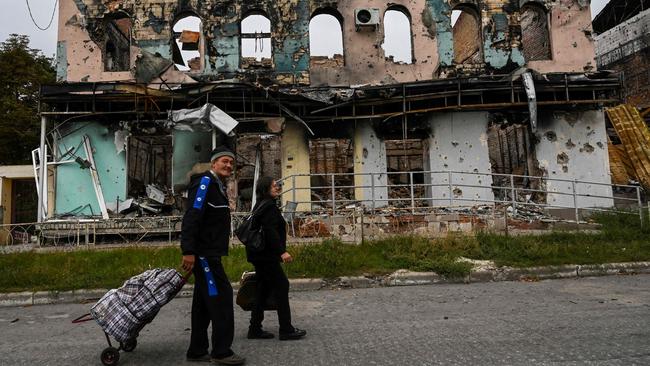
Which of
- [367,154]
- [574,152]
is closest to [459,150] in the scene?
[367,154]

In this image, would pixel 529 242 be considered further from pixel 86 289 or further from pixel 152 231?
pixel 152 231

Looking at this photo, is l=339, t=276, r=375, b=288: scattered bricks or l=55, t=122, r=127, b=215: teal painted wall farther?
l=55, t=122, r=127, b=215: teal painted wall

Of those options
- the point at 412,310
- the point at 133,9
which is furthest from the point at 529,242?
the point at 133,9

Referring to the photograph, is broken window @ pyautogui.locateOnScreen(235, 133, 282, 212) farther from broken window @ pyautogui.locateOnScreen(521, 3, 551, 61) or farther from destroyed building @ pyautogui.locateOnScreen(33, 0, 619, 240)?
broken window @ pyautogui.locateOnScreen(521, 3, 551, 61)

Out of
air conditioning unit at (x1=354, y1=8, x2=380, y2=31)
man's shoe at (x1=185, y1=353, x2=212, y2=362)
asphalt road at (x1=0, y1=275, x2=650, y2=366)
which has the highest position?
air conditioning unit at (x1=354, y1=8, x2=380, y2=31)

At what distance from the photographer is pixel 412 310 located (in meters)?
5.18

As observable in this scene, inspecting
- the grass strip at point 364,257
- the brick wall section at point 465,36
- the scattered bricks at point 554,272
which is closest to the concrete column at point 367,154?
the grass strip at point 364,257

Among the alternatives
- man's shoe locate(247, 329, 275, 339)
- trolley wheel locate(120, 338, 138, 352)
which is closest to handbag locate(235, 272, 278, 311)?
man's shoe locate(247, 329, 275, 339)

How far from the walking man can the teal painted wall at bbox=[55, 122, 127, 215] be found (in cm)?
1040

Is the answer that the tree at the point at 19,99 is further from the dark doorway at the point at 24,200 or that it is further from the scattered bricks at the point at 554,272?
the scattered bricks at the point at 554,272

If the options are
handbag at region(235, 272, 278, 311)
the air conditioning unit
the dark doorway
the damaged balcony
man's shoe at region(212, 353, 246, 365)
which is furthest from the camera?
the dark doorway

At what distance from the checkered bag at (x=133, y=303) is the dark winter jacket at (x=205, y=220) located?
42 centimetres

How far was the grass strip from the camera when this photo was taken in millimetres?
7195

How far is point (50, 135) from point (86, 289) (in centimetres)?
857
